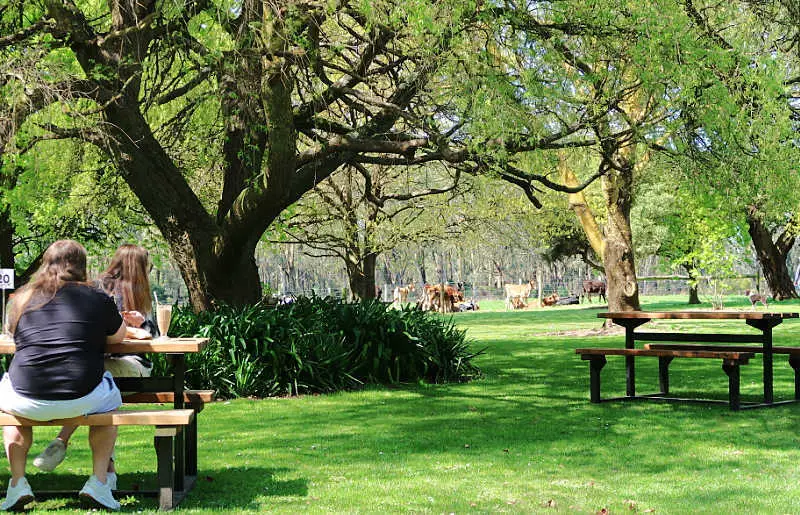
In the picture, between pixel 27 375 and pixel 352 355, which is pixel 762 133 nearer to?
pixel 352 355

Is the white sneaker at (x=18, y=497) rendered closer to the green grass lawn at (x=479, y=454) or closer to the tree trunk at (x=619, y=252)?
the green grass lawn at (x=479, y=454)

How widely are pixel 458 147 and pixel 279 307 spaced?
10.9ft

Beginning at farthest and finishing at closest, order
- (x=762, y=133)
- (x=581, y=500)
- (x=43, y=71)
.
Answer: (x=762, y=133) → (x=43, y=71) → (x=581, y=500)

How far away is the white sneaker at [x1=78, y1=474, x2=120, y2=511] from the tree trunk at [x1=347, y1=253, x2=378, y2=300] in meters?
21.6

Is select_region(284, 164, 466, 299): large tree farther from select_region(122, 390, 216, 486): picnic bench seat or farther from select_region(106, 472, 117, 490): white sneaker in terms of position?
select_region(106, 472, 117, 490): white sneaker

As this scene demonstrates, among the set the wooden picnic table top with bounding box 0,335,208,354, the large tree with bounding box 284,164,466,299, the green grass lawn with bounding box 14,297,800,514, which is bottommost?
the green grass lawn with bounding box 14,297,800,514

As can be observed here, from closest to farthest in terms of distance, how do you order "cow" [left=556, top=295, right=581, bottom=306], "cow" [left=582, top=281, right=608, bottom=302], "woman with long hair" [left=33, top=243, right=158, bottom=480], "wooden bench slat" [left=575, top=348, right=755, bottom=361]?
"woman with long hair" [left=33, top=243, right=158, bottom=480] < "wooden bench slat" [left=575, top=348, right=755, bottom=361] < "cow" [left=582, top=281, right=608, bottom=302] < "cow" [left=556, top=295, right=581, bottom=306]

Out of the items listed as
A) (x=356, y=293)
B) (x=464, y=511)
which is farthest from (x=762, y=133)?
(x=356, y=293)

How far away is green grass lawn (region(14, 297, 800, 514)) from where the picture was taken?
623cm

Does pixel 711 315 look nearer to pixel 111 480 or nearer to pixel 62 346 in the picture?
pixel 111 480

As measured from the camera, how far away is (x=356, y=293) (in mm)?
28203

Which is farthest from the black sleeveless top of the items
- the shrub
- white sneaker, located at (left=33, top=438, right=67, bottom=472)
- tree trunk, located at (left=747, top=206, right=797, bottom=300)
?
tree trunk, located at (left=747, top=206, right=797, bottom=300)

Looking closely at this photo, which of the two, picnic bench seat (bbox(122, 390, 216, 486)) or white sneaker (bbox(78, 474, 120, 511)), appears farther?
picnic bench seat (bbox(122, 390, 216, 486))

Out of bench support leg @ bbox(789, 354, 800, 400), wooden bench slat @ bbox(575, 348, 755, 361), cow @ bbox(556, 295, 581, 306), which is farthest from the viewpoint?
cow @ bbox(556, 295, 581, 306)
